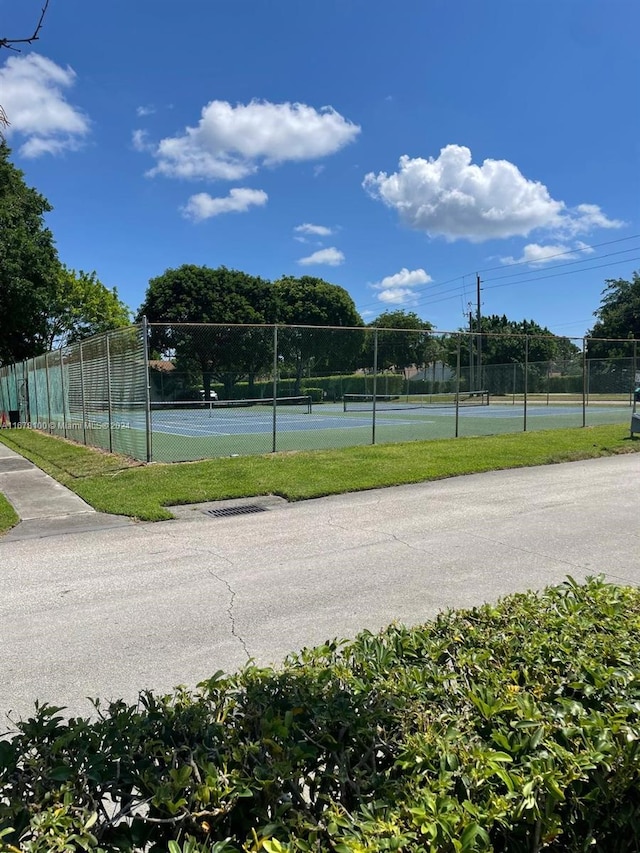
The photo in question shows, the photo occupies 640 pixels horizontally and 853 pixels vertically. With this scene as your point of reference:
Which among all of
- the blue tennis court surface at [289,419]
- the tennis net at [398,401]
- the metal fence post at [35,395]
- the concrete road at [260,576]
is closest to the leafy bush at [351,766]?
the concrete road at [260,576]

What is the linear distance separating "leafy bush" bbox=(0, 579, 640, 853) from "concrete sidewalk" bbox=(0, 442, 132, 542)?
5846 mm

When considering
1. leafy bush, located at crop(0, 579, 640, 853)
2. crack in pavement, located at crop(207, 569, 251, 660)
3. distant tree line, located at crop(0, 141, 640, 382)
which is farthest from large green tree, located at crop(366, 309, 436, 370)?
leafy bush, located at crop(0, 579, 640, 853)

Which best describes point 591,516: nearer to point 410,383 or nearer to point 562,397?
point 410,383

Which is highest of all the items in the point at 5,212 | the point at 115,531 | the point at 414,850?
the point at 5,212

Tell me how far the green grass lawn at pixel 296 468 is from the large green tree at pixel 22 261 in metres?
16.4

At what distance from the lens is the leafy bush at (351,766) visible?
1.39m

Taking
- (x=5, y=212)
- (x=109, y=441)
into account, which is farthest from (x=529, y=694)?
(x=5, y=212)

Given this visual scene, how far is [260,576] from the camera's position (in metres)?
5.23

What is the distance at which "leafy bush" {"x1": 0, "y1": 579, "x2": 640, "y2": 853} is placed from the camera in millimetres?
1390

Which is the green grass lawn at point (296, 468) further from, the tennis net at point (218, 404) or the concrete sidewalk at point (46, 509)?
the tennis net at point (218, 404)

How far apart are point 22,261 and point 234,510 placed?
25960 millimetres

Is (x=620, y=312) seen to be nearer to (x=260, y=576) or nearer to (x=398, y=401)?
(x=398, y=401)

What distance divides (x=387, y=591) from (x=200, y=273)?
1975 inches

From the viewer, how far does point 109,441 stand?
13781mm
